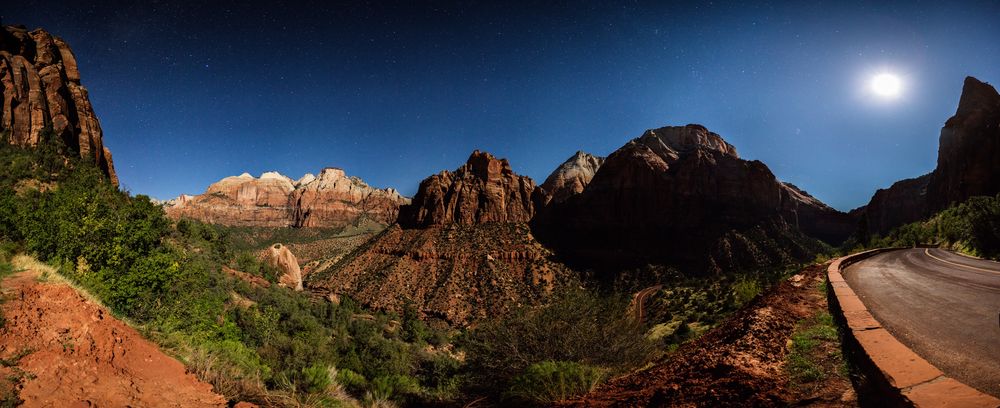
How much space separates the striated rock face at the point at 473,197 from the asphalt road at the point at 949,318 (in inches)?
3476

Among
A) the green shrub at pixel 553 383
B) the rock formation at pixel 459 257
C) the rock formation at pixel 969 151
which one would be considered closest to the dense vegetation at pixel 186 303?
the green shrub at pixel 553 383

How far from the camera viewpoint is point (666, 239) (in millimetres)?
82000

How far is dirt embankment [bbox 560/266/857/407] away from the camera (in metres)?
3.51

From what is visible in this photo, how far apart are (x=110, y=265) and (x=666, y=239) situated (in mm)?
86275

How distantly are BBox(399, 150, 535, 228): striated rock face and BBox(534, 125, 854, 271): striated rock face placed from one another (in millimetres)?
10117

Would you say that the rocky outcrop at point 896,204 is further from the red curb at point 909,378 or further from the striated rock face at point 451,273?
the red curb at point 909,378

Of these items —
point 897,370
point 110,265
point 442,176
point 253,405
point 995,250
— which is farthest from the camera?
point 442,176

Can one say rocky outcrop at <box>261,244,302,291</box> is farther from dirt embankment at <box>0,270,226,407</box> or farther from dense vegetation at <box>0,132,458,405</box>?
dirt embankment at <box>0,270,226,407</box>

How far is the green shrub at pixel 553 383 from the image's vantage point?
655cm

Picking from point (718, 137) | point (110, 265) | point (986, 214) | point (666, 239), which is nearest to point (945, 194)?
point (666, 239)

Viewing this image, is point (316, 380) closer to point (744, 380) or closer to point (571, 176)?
point (744, 380)

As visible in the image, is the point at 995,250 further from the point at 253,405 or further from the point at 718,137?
the point at 718,137

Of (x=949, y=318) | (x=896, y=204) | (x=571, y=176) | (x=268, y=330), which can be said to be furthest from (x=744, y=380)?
(x=896, y=204)

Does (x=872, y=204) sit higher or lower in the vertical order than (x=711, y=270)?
higher
